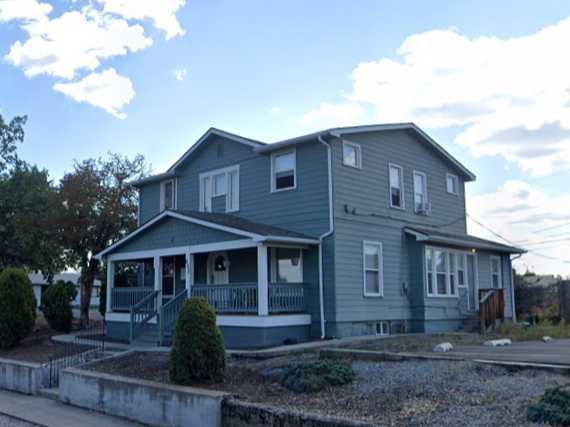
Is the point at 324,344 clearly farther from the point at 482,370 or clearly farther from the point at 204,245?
the point at 482,370

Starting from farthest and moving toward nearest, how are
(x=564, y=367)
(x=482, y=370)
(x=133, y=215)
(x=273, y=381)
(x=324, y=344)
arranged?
(x=133, y=215)
(x=324, y=344)
(x=273, y=381)
(x=482, y=370)
(x=564, y=367)

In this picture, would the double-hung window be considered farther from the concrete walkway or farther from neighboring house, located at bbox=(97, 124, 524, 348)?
the concrete walkway

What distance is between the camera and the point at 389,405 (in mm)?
7816

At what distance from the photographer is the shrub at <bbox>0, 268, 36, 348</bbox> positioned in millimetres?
17281

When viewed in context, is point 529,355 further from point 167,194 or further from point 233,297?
point 167,194

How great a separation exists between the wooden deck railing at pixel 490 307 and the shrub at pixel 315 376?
10681mm

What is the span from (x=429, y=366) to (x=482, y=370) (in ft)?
2.93

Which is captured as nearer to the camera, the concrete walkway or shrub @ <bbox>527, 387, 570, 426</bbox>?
shrub @ <bbox>527, 387, 570, 426</bbox>

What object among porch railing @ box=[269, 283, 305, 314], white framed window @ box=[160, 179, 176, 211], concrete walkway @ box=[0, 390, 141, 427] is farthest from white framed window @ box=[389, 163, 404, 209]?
concrete walkway @ box=[0, 390, 141, 427]

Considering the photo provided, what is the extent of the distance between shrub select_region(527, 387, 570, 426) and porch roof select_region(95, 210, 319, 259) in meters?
8.95

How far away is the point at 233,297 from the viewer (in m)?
15.9

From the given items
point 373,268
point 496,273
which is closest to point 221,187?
point 373,268

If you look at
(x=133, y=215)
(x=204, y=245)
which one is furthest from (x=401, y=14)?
(x=133, y=215)

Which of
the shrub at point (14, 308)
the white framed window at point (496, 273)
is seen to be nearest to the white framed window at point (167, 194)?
the shrub at point (14, 308)
